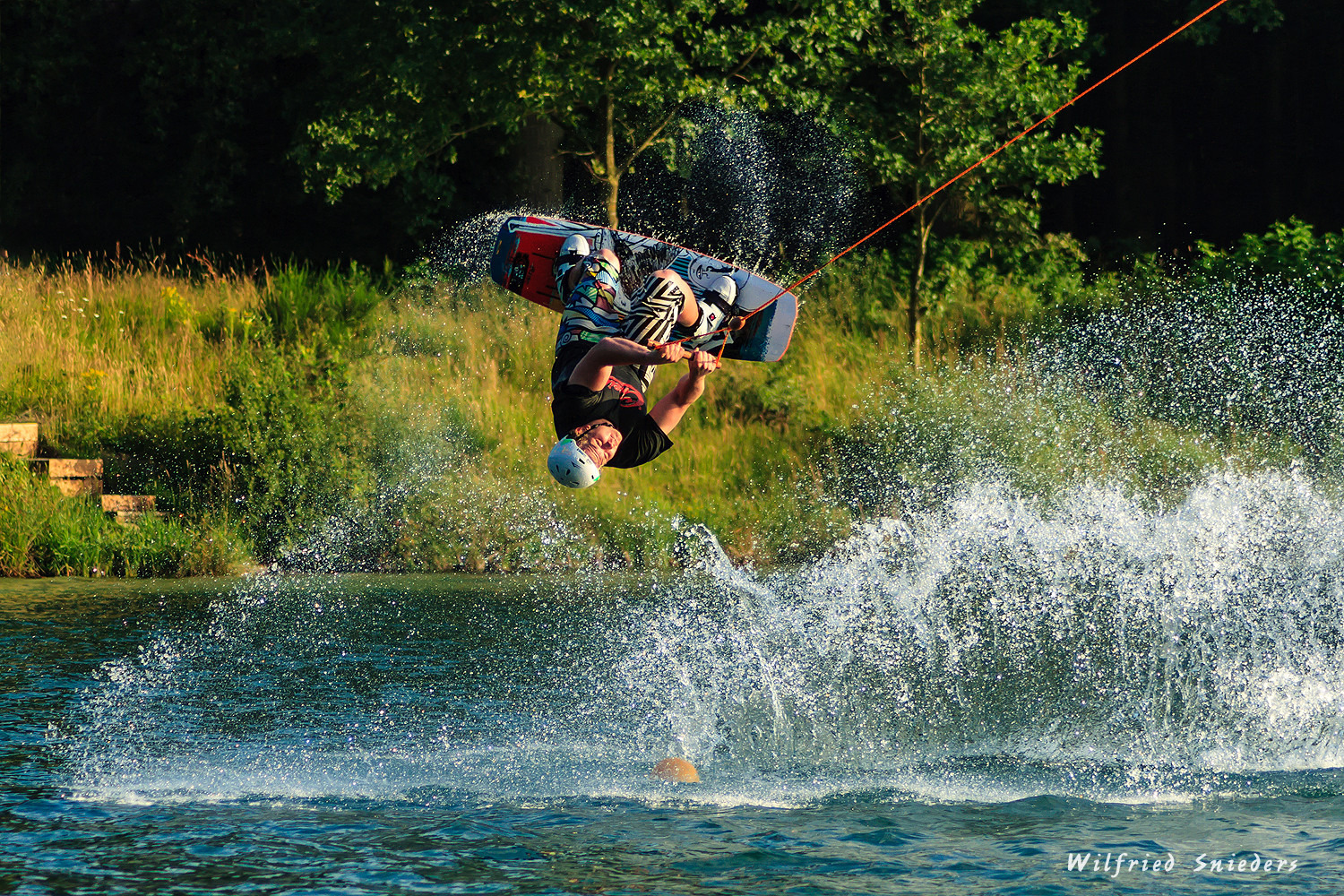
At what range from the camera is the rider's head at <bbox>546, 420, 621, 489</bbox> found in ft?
24.2

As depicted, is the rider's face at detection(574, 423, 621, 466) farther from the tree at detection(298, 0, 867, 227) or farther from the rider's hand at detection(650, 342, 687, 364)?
the tree at detection(298, 0, 867, 227)

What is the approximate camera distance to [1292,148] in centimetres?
2094

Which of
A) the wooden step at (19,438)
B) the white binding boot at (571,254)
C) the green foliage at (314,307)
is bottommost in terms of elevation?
the wooden step at (19,438)

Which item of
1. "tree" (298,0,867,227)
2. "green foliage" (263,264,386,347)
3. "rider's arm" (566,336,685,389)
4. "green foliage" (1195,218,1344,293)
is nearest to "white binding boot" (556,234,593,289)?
"rider's arm" (566,336,685,389)

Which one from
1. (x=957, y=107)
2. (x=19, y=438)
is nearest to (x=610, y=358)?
(x=19, y=438)

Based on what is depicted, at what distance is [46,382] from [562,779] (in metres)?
10.3

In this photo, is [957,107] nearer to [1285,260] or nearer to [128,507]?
[1285,260]

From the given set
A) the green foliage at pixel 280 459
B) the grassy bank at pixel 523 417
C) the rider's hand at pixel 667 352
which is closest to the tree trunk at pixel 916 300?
the grassy bank at pixel 523 417

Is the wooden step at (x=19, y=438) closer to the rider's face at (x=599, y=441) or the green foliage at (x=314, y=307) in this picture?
the green foliage at (x=314, y=307)

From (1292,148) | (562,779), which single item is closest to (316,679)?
(562,779)

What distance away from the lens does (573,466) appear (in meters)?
7.38

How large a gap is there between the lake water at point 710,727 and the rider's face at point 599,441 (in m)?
1.50

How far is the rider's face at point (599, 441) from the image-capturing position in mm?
7570

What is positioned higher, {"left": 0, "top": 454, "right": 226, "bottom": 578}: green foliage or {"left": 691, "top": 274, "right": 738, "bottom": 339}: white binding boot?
{"left": 691, "top": 274, "right": 738, "bottom": 339}: white binding boot
